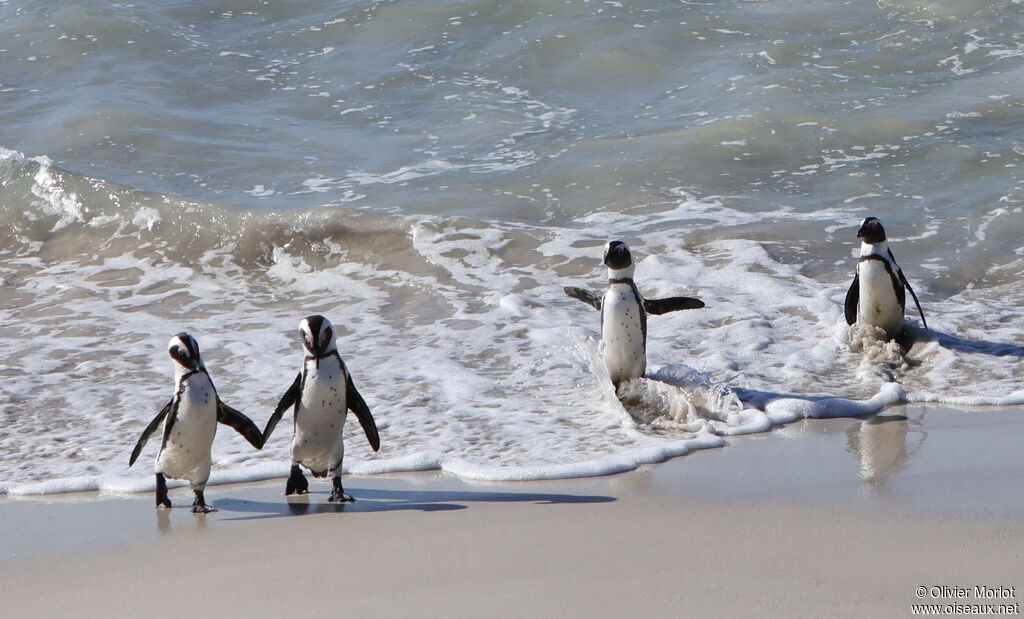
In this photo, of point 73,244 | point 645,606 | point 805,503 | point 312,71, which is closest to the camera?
point 645,606

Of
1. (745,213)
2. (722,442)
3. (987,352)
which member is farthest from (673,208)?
(722,442)

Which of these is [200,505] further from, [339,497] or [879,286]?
[879,286]

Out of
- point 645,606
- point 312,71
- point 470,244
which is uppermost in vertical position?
point 312,71

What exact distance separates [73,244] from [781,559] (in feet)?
26.9

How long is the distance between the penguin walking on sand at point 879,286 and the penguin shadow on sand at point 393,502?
294 cm

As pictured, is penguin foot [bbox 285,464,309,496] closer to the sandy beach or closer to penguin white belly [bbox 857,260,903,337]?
the sandy beach

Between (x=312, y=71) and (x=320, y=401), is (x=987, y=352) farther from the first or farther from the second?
(x=312, y=71)

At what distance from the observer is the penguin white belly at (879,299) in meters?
7.04

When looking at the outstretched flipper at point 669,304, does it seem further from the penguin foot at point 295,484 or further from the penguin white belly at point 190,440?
the penguin white belly at point 190,440

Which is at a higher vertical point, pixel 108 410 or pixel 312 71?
pixel 312 71

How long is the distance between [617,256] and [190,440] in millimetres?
2511

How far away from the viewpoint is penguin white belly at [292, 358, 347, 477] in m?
5.07

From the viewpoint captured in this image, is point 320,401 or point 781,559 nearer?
point 781,559

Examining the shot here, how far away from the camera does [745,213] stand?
404 inches
